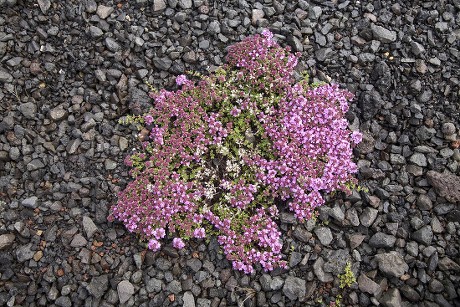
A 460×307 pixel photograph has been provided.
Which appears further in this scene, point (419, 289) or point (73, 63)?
point (73, 63)

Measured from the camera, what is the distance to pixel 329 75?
709cm

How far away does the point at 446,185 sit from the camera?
20.2ft

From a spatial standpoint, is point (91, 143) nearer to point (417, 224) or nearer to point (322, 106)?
point (322, 106)

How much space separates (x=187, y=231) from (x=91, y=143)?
7.17ft

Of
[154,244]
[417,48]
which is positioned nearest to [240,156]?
[154,244]

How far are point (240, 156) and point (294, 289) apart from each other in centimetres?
214

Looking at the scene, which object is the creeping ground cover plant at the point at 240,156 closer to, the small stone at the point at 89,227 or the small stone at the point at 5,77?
the small stone at the point at 89,227

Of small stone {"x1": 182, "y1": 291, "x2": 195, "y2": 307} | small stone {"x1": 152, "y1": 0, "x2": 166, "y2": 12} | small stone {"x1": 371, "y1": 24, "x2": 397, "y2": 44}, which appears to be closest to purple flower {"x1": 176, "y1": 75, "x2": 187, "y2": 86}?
small stone {"x1": 152, "y1": 0, "x2": 166, "y2": 12}

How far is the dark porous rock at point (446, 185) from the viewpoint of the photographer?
241 inches

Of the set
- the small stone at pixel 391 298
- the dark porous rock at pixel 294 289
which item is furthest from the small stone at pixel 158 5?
the small stone at pixel 391 298

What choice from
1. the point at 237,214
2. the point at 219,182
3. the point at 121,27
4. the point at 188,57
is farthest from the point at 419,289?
the point at 121,27

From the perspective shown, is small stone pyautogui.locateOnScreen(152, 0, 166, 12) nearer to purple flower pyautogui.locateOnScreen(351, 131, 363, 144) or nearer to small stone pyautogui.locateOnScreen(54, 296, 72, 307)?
purple flower pyautogui.locateOnScreen(351, 131, 363, 144)

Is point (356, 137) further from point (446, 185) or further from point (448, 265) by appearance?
point (448, 265)

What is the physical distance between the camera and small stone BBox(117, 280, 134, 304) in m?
5.66
